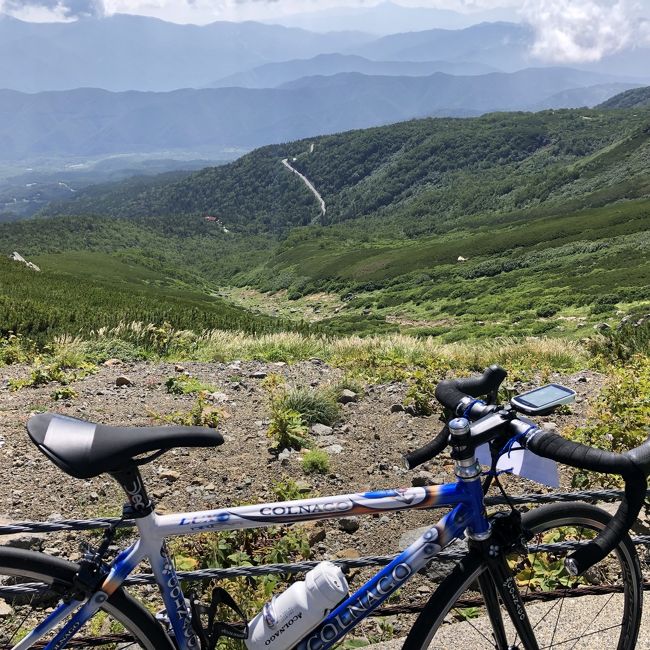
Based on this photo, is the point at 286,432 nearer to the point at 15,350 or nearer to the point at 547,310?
the point at 15,350

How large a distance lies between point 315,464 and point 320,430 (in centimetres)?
115

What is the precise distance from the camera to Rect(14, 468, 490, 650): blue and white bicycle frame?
2.44 meters

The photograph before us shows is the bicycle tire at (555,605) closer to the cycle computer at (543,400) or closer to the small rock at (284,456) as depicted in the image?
the cycle computer at (543,400)

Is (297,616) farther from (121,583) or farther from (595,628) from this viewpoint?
(595,628)

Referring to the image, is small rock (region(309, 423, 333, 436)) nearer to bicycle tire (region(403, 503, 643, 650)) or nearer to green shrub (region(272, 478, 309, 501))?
green shrub (region(272, 478, 309, 501))

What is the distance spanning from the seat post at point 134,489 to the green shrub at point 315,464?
4106 mm

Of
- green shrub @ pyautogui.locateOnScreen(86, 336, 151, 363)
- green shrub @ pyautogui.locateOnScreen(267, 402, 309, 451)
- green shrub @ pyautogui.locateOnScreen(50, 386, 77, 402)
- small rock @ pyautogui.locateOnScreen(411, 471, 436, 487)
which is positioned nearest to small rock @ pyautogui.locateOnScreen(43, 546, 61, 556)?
green shrub @ pyautogui.locateOnScreen(267, 402, 309, 451)

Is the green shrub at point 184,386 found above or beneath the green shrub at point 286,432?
beneath

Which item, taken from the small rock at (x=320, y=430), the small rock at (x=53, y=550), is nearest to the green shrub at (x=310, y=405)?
the small rock at (x=320, y=430)

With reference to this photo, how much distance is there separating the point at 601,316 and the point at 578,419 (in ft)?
68.2

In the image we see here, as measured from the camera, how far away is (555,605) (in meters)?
3.81

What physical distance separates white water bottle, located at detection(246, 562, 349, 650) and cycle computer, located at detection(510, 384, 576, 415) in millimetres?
1007

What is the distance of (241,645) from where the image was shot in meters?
3.40

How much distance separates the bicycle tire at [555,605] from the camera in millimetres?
2488
